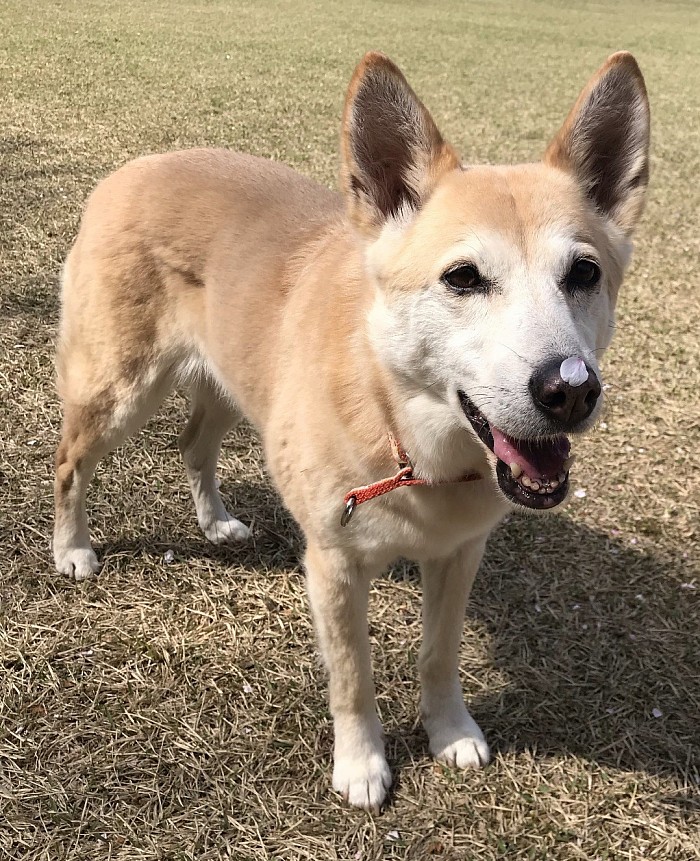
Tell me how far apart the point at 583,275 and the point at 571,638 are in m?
1.64

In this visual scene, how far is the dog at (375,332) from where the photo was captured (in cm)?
175

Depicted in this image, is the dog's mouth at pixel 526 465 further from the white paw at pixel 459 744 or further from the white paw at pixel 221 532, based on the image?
the white paw at pixel 221 532

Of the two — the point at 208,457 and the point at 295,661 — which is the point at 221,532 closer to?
the point at 208,457

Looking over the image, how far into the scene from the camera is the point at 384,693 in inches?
106

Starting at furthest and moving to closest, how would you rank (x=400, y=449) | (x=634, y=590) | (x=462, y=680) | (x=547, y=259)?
1. (x=634, y=590)
2. (x=462, y=680)
3. (x=400, y=449)
4. (x=547, y=259)

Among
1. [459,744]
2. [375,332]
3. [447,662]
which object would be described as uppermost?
[375,332]

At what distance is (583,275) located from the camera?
180cm

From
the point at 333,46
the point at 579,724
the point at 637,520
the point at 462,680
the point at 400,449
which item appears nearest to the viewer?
the point at 400,449

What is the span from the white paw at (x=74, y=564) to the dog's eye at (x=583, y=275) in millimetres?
2150

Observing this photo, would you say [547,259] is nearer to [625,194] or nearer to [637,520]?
[625,194]

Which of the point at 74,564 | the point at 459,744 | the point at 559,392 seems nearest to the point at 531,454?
the point at 559,392

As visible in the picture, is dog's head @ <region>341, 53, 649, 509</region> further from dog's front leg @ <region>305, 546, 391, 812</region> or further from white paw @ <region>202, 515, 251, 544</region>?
white paw @ <region>202, 515, 251, 544</region>

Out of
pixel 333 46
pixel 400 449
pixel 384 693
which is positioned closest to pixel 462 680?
pixel 384 693

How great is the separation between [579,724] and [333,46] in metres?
14.9
